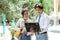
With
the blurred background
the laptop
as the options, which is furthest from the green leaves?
the laptop

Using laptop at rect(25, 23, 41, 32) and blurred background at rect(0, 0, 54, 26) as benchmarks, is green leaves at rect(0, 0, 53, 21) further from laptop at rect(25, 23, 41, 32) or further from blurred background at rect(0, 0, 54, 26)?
laptop at rect(25, 23, 41, 32)

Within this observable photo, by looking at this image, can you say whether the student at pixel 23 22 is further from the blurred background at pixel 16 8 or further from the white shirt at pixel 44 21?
the white shirt at pixel 44 21

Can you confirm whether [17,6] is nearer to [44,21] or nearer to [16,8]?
[16,8]

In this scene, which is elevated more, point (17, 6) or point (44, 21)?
point (17, 6)

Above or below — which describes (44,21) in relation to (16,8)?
below

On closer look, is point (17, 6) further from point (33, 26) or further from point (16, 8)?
point (33, 26)

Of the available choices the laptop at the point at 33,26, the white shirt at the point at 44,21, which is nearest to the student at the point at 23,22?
the laptop at the point at 33,26

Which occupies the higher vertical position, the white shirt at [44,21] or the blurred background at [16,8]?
the blurred background at [16,8]

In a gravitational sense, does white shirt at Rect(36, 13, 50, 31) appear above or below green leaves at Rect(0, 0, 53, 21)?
below

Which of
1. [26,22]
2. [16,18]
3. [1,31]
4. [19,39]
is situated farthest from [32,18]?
[1,31]

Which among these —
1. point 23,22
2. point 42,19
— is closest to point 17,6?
point 23,22

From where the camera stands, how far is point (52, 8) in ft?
5.11

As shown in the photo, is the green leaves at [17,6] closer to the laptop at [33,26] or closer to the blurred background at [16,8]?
the blurred background at [16,8]

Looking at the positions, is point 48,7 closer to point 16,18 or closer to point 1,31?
point 16,18
